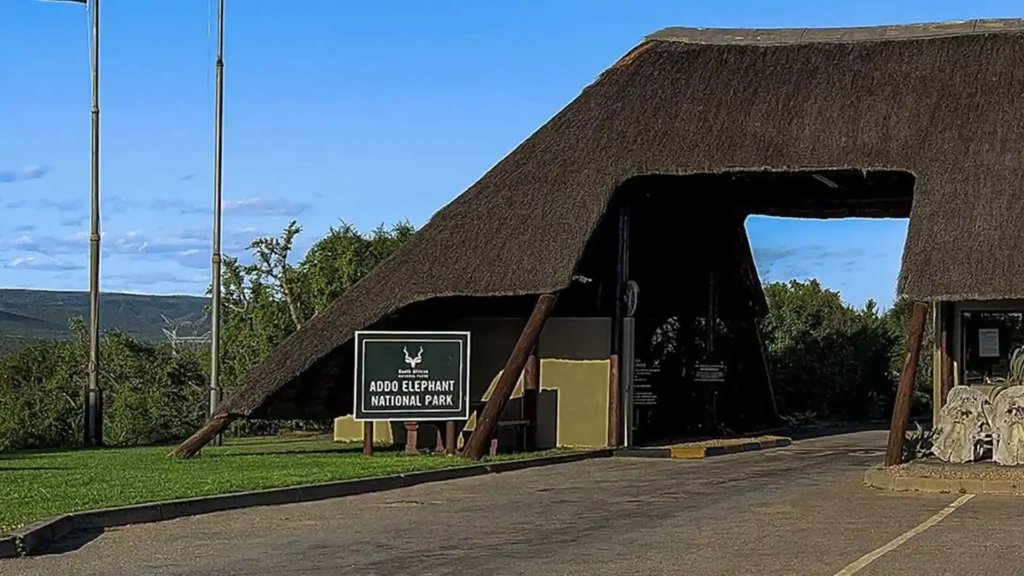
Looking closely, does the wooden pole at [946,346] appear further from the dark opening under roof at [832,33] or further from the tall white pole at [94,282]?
the tall white pole at [94,282]

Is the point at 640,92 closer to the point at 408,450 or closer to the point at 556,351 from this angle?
the point at 556,351

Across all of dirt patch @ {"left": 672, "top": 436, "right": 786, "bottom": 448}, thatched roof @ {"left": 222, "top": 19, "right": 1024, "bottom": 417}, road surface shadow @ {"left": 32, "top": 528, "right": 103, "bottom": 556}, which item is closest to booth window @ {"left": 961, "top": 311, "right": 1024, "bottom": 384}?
thatched roof @ {"left": 222, "top": 19, "right": 1024, "bottom": 417}

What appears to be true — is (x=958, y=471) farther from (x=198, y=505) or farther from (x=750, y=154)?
(x=198, y=505)

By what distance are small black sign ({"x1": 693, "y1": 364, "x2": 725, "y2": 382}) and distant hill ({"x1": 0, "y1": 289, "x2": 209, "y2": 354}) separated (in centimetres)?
5328

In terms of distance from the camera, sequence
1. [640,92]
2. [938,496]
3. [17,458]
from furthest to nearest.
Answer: [640,92] < [17,458] < [938,496]

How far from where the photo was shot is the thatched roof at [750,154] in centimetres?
2098

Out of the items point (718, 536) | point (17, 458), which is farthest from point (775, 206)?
point (718, 536)

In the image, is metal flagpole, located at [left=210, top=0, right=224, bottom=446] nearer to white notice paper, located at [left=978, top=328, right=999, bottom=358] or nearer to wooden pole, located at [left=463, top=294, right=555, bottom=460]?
wooden pole, located at [left=463, top=294, right=555, bottom=460]

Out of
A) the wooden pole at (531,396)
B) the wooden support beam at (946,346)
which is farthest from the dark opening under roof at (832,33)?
the wooden pole at (531,396)

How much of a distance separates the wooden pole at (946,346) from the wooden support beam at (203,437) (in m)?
10.7

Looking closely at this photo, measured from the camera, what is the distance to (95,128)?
2703cm

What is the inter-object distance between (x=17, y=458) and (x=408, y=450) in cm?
582

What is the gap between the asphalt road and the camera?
38.6ft

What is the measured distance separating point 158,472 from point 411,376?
4.82 m
